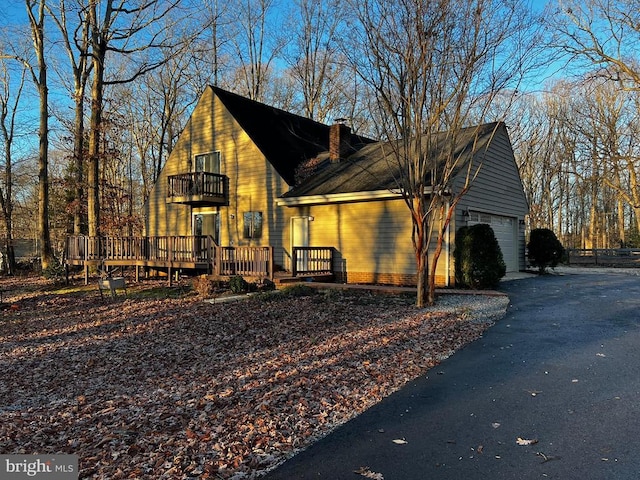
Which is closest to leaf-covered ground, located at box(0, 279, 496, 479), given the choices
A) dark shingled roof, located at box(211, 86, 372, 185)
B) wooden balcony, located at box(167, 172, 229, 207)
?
wooden balcony, located at box(167, 172, 229, 207)

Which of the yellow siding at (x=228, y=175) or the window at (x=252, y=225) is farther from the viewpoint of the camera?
the window at (x=252, y=225)

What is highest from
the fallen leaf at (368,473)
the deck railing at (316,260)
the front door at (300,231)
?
the front door at (300,231)

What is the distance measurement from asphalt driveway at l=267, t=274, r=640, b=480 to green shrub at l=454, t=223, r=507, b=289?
17.4 ft

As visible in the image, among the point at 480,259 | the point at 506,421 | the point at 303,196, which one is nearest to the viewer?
the point at 506,421

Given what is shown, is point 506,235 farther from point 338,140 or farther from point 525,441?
point 525,441

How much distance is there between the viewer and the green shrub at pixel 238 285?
11945mm

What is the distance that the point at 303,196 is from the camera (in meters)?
14.5

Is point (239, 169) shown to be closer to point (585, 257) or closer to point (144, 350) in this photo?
point (144, 350)

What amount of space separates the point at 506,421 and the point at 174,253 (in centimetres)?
1239

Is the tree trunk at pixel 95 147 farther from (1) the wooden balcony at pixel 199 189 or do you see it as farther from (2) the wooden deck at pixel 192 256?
(1) the wooden balcony at pixel 199 189

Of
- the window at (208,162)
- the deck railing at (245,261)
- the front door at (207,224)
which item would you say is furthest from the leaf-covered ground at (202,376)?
the window at (208,162)

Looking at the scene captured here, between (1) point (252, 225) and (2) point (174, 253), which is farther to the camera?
(1) point (252, 225)

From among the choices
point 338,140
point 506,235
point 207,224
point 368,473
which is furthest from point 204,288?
point 506,235

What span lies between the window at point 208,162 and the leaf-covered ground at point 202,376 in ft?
29.1
